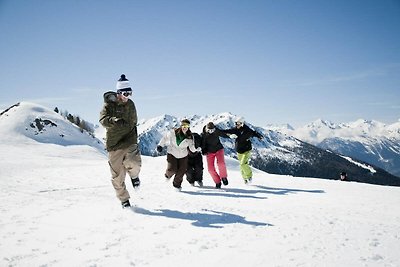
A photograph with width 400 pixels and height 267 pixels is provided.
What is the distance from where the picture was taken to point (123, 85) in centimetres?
762

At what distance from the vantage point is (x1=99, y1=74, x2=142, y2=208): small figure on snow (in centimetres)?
746

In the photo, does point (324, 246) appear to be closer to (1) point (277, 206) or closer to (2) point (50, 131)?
(1) point (277, 206)

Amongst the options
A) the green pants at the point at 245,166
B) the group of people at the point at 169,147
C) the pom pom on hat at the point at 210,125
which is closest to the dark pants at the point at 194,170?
the group of people at the point at 169,147

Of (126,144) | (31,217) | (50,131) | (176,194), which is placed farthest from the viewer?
(50,131)

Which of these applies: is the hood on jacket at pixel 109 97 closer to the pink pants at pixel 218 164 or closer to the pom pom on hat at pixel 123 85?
the pom pom on hat at pixel 123 85

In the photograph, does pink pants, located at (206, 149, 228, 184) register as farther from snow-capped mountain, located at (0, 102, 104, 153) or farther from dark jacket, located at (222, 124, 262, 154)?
snow-capped mountain, located at (0, 102, 104, 153)

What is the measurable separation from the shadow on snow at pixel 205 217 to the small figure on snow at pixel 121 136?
817 mm

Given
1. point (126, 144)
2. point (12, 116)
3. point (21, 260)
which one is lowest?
point (21, 260)

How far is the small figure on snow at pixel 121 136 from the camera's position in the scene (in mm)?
7457

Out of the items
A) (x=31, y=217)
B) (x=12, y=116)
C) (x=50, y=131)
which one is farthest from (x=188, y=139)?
Result: (x=12, y=116)

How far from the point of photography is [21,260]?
4.23 meters

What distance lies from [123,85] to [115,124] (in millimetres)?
958

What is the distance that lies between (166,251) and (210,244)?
68 centimetres

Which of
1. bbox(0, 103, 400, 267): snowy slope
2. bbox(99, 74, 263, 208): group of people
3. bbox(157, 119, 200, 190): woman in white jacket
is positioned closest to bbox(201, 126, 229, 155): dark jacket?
bbox(99, 74, 263, 208): group of people
